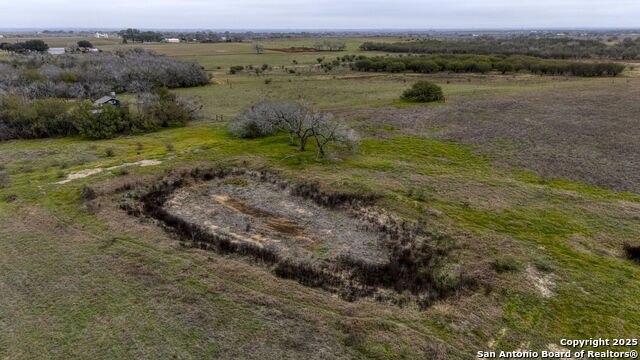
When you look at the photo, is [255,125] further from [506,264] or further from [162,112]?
[506,264]

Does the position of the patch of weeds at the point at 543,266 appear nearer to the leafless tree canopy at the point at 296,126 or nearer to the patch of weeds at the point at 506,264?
the patch of weeds at the point at 506,264

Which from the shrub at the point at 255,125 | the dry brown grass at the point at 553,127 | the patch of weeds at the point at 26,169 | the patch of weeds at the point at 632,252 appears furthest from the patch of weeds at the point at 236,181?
the patch of weeds at the point at 632,252

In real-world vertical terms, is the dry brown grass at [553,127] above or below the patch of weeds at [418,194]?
above

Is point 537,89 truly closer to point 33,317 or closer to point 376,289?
point 376,289

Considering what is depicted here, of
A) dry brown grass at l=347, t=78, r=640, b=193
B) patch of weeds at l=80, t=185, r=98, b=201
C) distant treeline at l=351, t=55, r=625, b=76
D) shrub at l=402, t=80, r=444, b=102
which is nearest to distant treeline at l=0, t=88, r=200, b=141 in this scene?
patch of weeds at l=80, t=185, r=98, b=201

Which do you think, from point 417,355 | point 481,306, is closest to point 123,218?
point 417,355

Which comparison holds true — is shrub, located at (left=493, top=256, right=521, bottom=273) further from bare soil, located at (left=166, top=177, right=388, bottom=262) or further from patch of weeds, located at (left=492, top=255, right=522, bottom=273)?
bare soil, located at (left=166, top=177, right=388, bottom=262)
